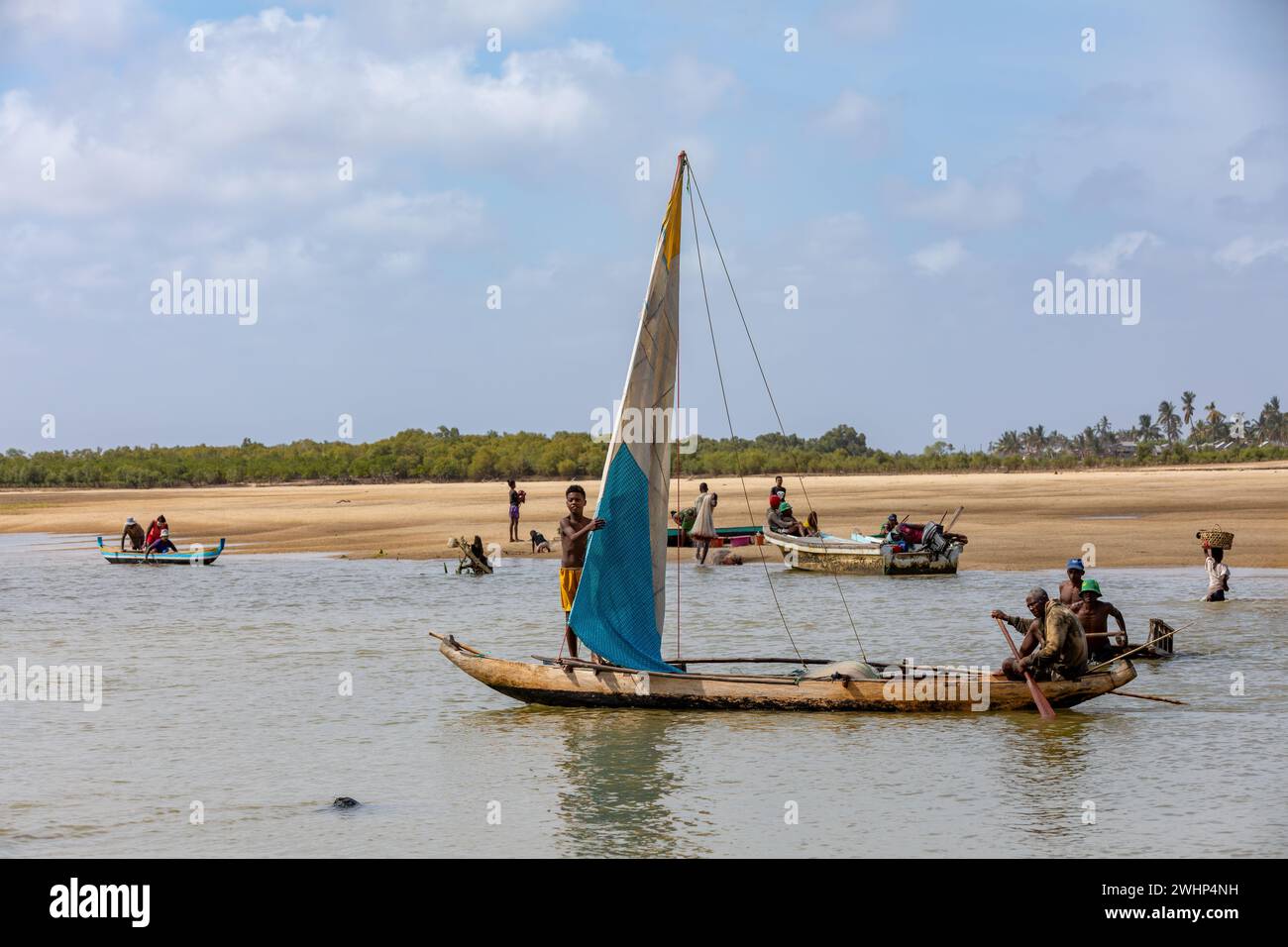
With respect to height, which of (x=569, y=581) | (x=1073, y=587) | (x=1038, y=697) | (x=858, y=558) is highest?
(x=569, y=581)

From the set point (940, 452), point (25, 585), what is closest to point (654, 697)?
point (25, 585)

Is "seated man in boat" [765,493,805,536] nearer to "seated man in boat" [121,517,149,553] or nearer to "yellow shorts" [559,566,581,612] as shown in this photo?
"yellow shorts" [559,566,581,612]

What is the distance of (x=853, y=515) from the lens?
Answer: 48719 millimetres

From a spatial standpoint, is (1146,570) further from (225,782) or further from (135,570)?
(135,570)

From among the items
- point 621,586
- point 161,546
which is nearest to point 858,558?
point 621,586

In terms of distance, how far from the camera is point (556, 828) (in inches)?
431

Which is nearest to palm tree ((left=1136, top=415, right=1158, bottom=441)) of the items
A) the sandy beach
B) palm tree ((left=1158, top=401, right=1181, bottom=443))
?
palm tree ((left=1158, top=401, right=1181, bottom=443))

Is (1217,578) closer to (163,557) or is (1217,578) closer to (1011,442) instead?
(163,557)

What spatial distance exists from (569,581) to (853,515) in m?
34.6

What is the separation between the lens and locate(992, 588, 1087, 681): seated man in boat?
1377 centimetres

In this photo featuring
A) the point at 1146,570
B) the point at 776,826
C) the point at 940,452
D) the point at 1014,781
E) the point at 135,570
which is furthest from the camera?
the point at 940,452

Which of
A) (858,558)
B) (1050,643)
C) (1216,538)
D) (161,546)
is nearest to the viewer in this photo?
(1050,643)

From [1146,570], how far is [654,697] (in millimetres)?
17883

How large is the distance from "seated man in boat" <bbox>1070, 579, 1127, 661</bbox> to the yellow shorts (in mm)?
5824
